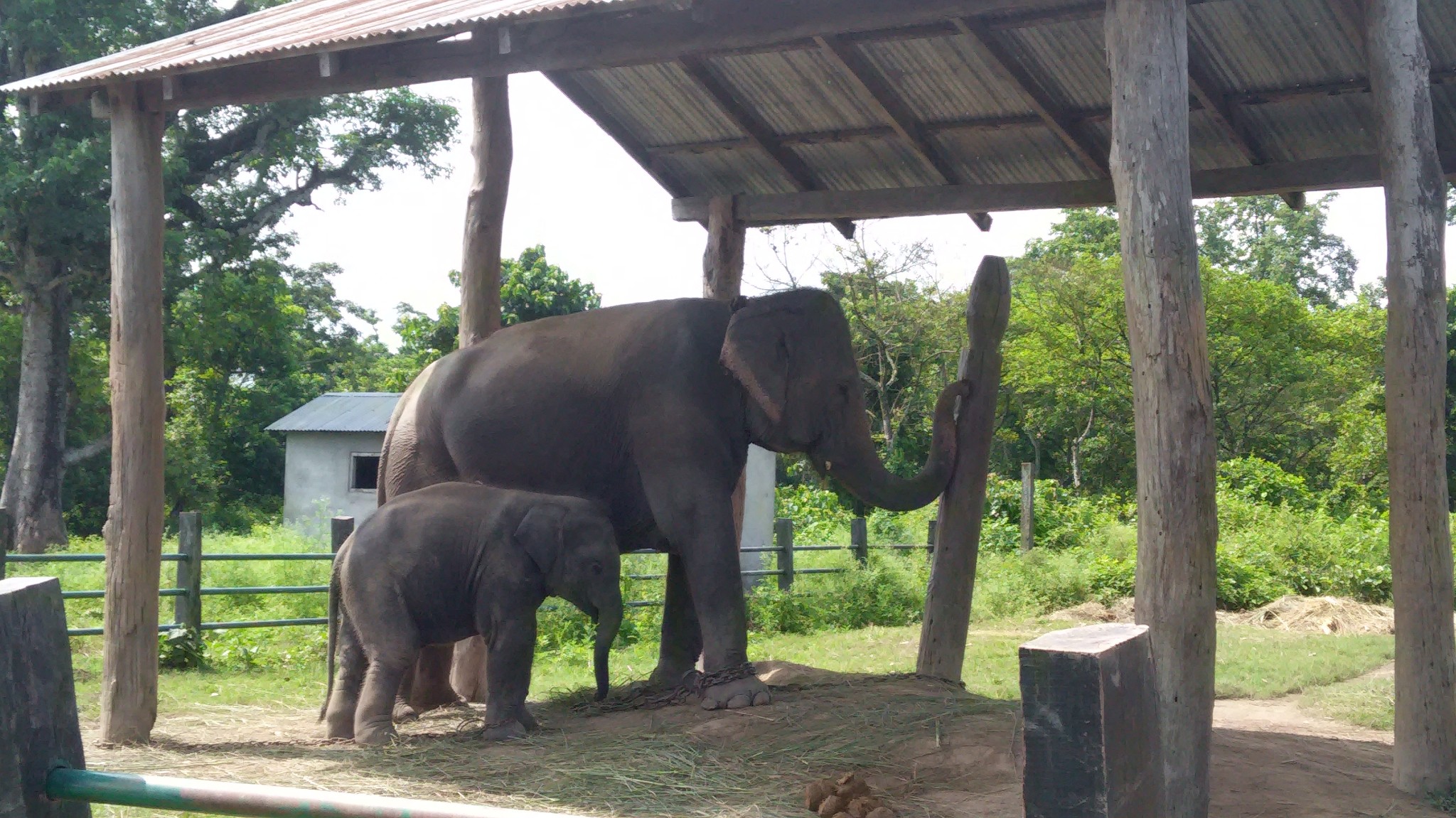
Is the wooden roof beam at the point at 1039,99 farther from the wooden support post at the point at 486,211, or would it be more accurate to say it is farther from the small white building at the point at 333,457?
the small white building at the point at 333,457

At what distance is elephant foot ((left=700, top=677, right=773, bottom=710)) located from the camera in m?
6.83

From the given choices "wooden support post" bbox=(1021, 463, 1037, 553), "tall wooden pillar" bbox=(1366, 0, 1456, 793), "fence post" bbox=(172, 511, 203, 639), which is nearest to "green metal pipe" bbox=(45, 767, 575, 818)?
"tall wooden pillar" bbox=(1366, 0, 1456, 793)

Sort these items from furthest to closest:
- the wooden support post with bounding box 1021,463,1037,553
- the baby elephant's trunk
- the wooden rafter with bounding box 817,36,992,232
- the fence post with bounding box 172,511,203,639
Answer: the wooden support post with bounding box 1021,463,1037,553
the fence post with bounding box 172,511,203,639
the wooden rafter with bounding box 817,36,992,232
the baby elephant's trunk

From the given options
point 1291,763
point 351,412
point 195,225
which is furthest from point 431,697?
point 195,225

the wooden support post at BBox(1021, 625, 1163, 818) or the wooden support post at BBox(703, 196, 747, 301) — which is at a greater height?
the wooden support post at BBox(703, 196, 747, 301)

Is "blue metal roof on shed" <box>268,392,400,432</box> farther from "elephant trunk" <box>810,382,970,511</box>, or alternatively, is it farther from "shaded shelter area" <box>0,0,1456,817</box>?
"elephant trunk" <box>810,382,970,511</box>

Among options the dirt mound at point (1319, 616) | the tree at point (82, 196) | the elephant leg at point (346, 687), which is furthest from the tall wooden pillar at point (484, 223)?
the tree at point (82, 196)

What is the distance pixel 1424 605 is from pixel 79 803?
579cm

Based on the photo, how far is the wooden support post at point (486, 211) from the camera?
9.25m

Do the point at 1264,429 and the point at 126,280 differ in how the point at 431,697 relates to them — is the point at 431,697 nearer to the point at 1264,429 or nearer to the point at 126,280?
the point at 126,280

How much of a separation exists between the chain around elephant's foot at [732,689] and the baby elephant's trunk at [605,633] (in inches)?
20.1

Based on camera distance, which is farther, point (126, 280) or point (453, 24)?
point (126, 280)

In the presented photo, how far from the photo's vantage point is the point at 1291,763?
250 inches

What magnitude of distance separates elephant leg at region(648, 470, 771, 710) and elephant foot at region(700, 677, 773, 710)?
0.12m
